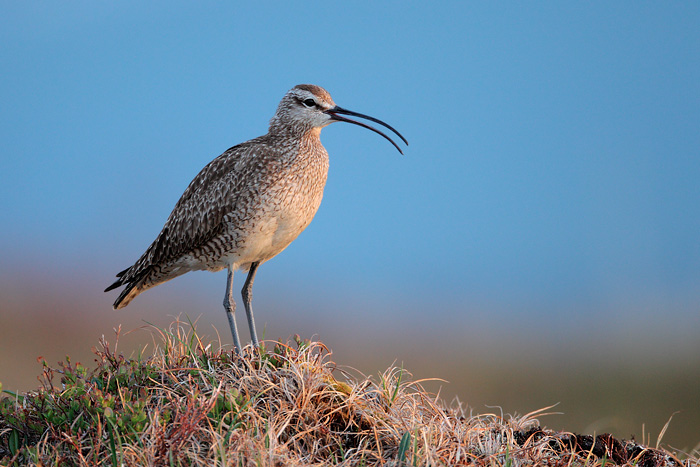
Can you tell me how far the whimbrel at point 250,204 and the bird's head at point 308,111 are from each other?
0.01m

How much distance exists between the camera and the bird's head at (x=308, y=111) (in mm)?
8727

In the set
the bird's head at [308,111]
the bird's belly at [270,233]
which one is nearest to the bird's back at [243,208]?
the bird's belly at [270,233]

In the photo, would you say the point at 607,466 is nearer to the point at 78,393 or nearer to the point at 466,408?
the point at 466,408

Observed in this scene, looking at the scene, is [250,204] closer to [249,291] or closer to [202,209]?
[202,209]

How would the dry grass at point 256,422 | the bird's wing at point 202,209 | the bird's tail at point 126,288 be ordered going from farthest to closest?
the bird's tail at point 126,288 → the bird's wing at point 202,209 → the dry grass at point 256,422

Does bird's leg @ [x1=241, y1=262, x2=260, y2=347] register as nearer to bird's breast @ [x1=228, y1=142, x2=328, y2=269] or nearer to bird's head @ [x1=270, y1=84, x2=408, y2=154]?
bird's breast @ [x1=228, y1=142, x2=328, y2=269]

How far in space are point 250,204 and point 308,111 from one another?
1.62 metres

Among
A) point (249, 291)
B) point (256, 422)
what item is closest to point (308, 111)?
point (249, 291)

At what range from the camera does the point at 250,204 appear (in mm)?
7941

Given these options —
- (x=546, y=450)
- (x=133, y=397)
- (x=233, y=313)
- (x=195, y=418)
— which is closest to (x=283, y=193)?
(x=233, y=313)

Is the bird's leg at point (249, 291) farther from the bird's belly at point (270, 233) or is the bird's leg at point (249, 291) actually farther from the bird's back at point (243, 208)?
the bird's belly at point (270, 233)

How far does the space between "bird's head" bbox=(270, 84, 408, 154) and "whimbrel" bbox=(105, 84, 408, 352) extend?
0.5 inches

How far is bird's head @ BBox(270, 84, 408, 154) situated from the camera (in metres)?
8.73

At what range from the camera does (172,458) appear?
4895mm
